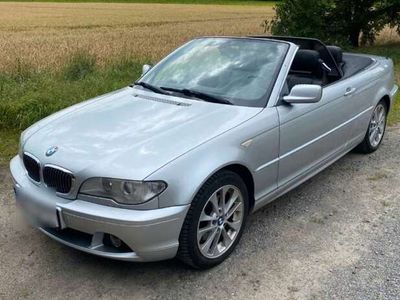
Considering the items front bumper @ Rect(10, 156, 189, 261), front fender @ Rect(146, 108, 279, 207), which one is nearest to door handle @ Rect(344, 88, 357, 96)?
front fender @ Rect(146, 108, 279, 207)

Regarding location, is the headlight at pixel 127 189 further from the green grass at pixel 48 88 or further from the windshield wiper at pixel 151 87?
the green grass at pixel 48 88

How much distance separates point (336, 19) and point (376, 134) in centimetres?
928

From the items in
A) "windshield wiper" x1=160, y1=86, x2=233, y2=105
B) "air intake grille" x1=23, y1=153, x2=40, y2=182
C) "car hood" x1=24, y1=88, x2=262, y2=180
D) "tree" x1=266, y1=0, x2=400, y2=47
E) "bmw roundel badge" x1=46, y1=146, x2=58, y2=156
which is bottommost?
"tree" x1=266, y1=0, x2=400, y2=47

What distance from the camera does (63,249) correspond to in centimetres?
351

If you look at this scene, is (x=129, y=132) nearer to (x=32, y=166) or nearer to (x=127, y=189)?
(x=127, y=189)

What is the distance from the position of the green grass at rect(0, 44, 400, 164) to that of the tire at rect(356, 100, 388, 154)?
1.22m

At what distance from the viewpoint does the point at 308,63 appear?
15.7ft

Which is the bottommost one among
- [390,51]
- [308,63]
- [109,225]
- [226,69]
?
[390,51]

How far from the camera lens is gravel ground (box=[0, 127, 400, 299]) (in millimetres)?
3018

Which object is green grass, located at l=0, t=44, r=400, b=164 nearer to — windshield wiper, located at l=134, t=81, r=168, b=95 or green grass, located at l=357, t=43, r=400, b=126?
windshield wiper, located at l=134, t=81, r=168, b=95

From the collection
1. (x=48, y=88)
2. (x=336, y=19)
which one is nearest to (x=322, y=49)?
(x=48, y=88)

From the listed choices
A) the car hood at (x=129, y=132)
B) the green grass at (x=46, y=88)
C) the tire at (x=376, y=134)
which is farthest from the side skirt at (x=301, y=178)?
the green grass at (x=46, y=88)

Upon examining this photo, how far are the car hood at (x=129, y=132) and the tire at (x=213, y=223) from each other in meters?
0.31

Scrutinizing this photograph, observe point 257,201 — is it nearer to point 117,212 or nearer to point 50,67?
point 117,212
